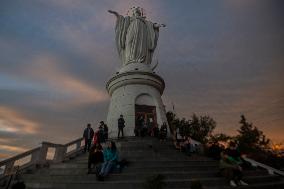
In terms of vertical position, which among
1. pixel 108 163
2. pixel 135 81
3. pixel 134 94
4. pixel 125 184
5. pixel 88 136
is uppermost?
pixel 135 81

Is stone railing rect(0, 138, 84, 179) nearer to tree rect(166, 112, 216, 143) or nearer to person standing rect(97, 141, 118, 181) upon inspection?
person standing rect(97, 141, 118, 181)

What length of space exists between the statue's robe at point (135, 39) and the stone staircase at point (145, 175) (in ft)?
38.0

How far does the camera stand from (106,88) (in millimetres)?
20391

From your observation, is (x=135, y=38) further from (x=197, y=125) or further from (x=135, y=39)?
(x=197, y=125)

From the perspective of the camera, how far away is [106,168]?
8133 mm

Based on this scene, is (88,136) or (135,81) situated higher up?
(135,81)

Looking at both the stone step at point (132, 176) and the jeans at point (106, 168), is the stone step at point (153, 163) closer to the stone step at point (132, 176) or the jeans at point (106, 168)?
the stone step at point (132, 176)

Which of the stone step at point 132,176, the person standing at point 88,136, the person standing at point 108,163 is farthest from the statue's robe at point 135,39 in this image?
the stone step at point 132,176

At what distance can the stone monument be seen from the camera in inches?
695

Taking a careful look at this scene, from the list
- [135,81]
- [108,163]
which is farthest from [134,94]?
[108,163]

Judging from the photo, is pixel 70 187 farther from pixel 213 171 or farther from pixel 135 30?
pixel 135 30

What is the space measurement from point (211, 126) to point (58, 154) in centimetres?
2757

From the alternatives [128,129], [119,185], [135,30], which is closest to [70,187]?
[119,185]

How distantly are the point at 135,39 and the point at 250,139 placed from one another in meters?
26.9
